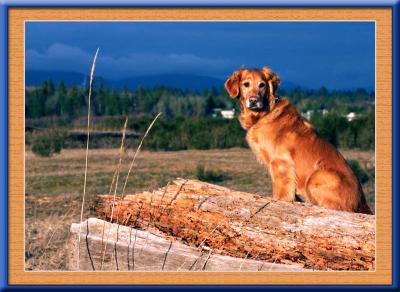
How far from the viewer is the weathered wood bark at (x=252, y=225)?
20.3 ft

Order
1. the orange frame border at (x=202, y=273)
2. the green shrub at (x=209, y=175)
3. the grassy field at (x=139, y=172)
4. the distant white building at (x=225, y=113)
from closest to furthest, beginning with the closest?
the orange frame border at (x=202, y=273)
the grassy field at (x=139, y=172)
the green shrub at (x=209, y=175)
the distant white building at (x=225, y=113)

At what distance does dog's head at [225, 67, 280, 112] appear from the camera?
780cm

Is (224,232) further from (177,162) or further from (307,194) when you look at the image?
(177,162)

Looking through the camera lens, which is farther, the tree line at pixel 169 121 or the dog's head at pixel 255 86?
the tree line at pixel 169 121

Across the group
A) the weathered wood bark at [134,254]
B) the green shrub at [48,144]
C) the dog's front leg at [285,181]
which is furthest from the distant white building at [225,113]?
the weathered wood bark at [134,254]

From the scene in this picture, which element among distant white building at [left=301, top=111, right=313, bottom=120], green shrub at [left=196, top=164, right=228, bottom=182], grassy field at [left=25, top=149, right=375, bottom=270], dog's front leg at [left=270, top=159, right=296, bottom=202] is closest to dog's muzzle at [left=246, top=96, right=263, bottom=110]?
dog's front leg at [left=270, top=159, right=296, bottom=202]

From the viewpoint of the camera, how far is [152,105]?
4819 cm

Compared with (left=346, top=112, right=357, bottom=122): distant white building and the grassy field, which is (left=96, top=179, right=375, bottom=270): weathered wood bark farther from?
(left=346, top=112, right=357, bottom=122): distant white building

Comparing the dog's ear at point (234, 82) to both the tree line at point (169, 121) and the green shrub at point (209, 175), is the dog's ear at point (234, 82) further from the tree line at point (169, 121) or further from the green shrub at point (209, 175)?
the tree line at point (169, 121)

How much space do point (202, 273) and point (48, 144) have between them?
26.4 meters

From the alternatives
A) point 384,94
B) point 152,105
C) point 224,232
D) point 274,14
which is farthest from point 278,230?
point 152,105

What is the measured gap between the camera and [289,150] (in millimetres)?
7609

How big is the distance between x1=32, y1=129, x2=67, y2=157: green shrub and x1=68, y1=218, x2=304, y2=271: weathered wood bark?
2500 cm

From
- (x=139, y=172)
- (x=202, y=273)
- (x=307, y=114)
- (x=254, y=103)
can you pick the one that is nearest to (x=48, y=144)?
(x=139, y=172)
